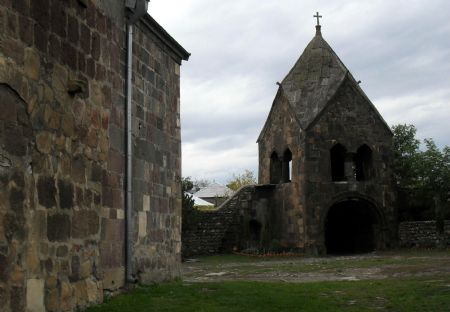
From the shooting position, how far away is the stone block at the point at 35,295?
6.49 meters

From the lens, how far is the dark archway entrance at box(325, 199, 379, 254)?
2533 cm

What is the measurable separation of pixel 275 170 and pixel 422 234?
655cm

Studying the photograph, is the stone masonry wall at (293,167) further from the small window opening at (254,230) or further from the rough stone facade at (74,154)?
the rough stone facade at (74,154)

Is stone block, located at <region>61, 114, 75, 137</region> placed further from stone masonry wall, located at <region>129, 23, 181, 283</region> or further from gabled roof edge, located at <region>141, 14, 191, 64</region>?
gabled roof edge, located at <region>141, 14, 191, 64</region>

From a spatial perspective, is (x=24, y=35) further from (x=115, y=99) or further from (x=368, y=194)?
(x=368, y=194)

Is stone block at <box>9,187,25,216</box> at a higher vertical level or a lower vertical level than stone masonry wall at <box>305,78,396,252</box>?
lower

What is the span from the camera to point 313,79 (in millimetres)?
25891

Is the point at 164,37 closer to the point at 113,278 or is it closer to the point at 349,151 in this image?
the point at 113,278

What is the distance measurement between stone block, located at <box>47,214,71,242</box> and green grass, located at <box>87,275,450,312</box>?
1125mm

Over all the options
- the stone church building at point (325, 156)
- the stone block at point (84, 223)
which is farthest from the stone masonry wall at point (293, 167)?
the stone block at point (84, 223)

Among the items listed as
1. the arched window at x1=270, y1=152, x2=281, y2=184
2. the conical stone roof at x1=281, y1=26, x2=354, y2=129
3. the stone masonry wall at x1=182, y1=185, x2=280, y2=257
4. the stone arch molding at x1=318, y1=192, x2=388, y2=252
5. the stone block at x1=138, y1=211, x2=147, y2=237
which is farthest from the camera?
the arched window at x1=270, y1=152, x2=281, y2=184

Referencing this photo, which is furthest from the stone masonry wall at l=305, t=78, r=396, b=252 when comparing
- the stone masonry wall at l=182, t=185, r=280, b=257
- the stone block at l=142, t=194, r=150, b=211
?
the stone block at l=142, t=194, r=150, b=211

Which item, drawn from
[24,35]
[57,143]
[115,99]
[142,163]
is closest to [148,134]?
[142,163]

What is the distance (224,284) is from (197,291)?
48.6 inches
